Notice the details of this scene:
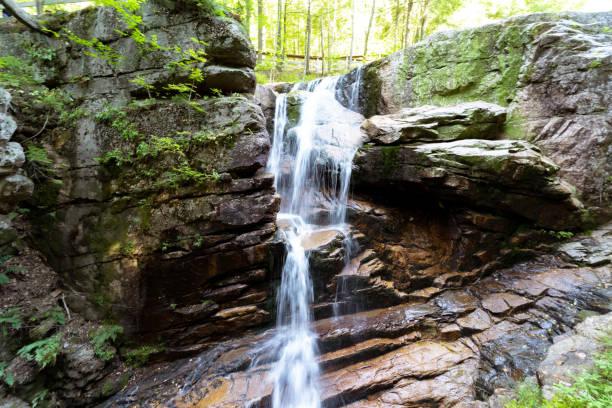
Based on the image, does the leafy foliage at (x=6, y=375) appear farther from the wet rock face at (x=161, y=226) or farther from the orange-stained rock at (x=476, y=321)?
the orange-stained rock at (x=476, y=321)

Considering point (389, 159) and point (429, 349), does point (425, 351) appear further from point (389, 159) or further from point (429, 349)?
point (389, 159)

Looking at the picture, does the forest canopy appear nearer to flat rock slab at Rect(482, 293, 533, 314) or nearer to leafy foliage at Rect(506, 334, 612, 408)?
flat rock slab at Rect(482, 293, 533, 314)

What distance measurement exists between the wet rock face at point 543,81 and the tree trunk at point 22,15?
961 cm

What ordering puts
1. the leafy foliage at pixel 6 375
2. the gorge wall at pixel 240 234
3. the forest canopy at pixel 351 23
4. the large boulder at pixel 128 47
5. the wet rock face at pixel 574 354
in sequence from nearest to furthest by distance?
the wet rock face at pixel 574 354, the leafy foliage at pixel 6 375, the gorge wall at pixel 240 234, the large boulder at pixel 128 47, the forest canopy at pixel 351 23

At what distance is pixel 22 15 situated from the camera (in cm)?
440

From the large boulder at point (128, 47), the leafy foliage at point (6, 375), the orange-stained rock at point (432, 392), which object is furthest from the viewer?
Result: the large boulder at point (128, 47)

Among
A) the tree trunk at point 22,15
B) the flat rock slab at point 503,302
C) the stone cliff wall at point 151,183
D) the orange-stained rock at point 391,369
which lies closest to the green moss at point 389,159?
the stone cliff wall at point 151,183

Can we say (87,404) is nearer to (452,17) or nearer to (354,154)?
(354,154)

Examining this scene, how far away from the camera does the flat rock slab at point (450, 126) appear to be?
6.22m

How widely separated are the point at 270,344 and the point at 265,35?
2015 centimetres

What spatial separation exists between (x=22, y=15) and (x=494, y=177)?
10.0 m

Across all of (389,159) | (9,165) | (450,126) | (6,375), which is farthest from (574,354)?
(9,165)

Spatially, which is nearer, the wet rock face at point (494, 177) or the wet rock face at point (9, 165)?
the wet rock face at point (9, 165)

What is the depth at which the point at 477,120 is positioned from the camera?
247 inches
